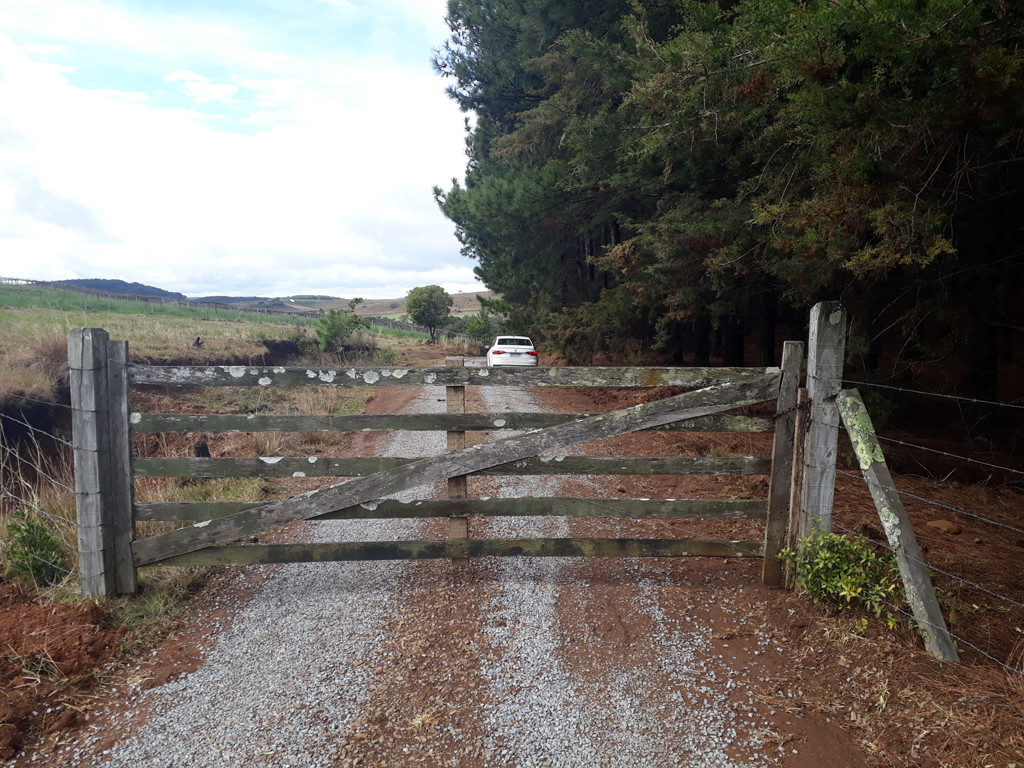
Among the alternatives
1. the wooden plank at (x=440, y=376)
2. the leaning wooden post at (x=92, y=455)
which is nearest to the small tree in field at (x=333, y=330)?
the wooden plank at (x=440, y=376)

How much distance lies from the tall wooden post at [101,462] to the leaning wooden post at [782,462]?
14.9 feet

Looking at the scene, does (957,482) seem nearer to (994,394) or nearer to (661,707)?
(994,394)

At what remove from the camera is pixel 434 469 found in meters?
4.34

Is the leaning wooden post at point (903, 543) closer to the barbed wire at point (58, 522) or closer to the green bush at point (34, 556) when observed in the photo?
the green bush at point (34, 556)

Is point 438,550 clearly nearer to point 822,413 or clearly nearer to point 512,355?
point 822,413

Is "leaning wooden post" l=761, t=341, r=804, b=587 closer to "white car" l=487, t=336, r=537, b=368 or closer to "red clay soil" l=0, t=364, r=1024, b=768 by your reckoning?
"red clay soil" l=0, t=364, r=1024, b=768

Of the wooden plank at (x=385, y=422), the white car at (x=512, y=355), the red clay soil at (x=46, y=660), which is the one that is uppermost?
the white car at (x=512, y=355)

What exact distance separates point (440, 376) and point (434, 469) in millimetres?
683

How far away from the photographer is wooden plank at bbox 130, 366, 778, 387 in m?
4.34

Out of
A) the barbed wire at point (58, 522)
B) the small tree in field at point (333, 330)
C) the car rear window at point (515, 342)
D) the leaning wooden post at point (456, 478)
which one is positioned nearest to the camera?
the leaning wooden post at point (456, 478)

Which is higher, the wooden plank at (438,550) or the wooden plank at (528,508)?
the wooden plank at (528,508)

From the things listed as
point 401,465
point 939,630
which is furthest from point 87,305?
point 939,630

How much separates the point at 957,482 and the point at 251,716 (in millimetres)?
8070

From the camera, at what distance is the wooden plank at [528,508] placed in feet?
14.5
